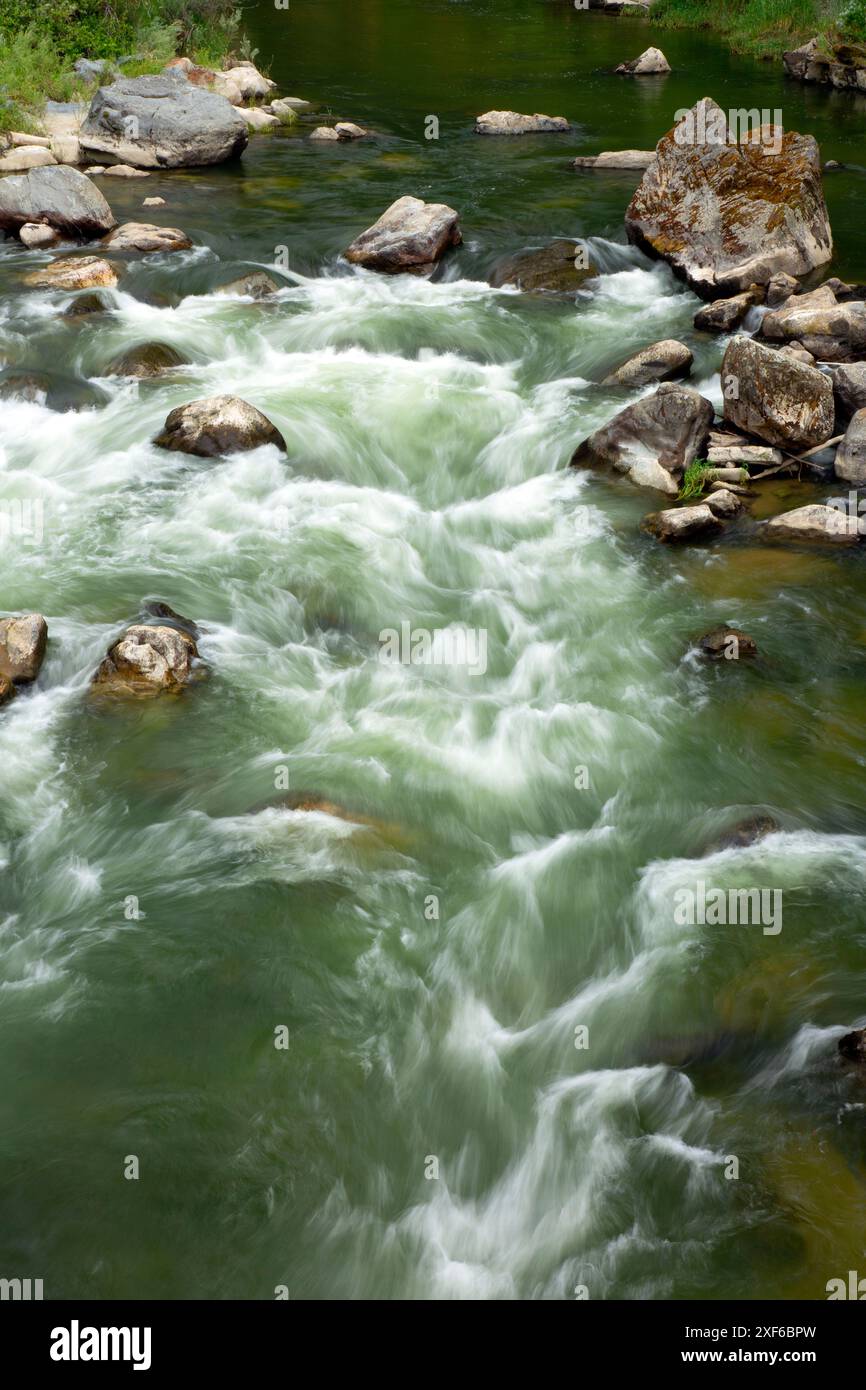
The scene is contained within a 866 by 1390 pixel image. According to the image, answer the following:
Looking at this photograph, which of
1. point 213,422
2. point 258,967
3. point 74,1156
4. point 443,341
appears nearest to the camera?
point 74,1156

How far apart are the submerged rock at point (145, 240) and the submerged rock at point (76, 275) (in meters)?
1.23

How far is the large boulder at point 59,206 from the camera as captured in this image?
60.2ft

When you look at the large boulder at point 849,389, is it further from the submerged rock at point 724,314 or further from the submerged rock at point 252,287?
the submerged rock at point 252,287

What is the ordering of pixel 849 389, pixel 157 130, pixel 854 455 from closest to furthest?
pixel 854 455
pixel 849 389
pixel 157 130

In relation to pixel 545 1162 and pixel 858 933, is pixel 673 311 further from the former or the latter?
pixel 545 1162

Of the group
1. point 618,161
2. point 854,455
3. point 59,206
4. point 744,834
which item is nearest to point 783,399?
point 854,455

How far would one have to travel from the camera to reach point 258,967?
7.18 m

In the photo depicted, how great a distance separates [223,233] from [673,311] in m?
7.58

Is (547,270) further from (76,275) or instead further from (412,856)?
(412,856)

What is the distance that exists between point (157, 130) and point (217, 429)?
43.3ft

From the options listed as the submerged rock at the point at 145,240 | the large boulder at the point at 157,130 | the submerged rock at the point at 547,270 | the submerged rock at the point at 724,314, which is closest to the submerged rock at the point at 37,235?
the submerged rock at the point at 145,240

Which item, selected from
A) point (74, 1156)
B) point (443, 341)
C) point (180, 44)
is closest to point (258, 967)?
point (74, 1156)

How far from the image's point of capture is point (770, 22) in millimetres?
37844
